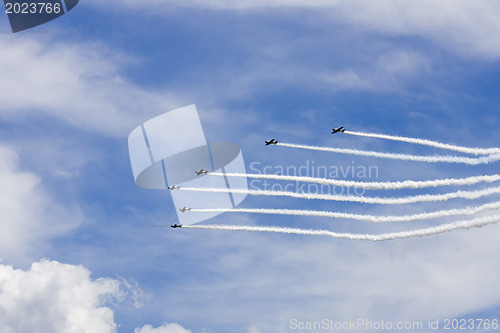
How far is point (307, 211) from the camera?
15600cm

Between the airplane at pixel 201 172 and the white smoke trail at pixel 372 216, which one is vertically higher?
the airplane at pixel 201 172

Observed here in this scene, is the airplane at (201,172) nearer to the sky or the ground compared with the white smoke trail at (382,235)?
nearer to the sky

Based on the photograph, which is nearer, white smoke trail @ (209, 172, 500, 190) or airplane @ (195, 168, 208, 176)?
white smoke trail @ (209, 172, 500, 190)

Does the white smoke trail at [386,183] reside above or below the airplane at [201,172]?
below

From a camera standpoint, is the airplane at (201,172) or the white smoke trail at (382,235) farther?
the airplane at (201,172)

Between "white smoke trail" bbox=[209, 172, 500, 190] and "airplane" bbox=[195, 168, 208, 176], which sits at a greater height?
"airplane" bbox=[195, 168, 208, 176]

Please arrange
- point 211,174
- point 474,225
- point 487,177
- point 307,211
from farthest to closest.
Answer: point 211,174
point 307,211
point 487,177
point 474,225

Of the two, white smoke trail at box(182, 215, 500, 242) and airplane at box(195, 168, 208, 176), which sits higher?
airplane at box(195, 168, 208, 176)

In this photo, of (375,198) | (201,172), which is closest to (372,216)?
(375,198)

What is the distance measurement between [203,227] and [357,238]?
157 feet

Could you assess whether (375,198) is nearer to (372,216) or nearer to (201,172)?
(372,216)

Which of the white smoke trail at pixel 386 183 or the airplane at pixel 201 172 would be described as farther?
the airplane at pixel 201 172

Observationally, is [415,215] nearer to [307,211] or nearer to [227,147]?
[307,211]

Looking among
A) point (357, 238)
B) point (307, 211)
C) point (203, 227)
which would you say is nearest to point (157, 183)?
point (203, 227)
